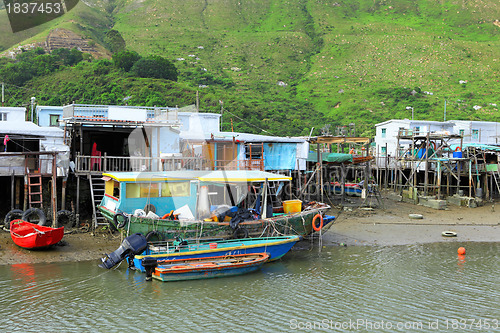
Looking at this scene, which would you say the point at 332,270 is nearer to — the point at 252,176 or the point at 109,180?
the point at 252,176

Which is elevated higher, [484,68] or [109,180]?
[484,68]

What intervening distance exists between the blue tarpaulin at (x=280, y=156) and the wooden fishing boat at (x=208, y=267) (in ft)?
36.2

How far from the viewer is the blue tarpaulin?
26625 mm

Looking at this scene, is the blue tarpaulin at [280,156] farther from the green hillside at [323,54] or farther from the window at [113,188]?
the green hillside at [323,54]

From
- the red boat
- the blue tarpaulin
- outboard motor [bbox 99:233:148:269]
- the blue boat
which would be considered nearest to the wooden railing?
the blue tarpaulin

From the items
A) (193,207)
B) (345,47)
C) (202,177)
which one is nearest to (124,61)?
(345,47)

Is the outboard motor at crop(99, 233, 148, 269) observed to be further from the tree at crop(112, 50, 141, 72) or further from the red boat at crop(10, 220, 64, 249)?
the tree at crop(112, 50, 141, 72)

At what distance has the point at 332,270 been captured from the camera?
649 inches

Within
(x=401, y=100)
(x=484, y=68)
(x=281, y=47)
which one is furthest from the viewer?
(x=281, y=47)

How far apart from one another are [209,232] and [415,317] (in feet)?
24.9

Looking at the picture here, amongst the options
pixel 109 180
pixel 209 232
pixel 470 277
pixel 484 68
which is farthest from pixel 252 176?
pixel 484 68

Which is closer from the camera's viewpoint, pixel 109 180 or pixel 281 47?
pixel 109 180

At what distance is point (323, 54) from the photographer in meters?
96.3

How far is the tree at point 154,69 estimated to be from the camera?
212 ft
